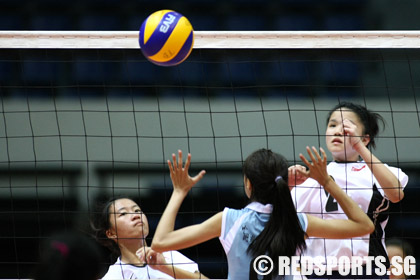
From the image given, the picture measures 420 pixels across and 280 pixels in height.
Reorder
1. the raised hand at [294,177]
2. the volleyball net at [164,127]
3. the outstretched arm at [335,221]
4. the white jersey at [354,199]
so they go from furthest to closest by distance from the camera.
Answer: the volleyball net at [164,127] → the white jersey at [354,199] → the raised hand at [294,177] → the outstretched arm at [335,221]

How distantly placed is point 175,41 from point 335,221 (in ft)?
4.12

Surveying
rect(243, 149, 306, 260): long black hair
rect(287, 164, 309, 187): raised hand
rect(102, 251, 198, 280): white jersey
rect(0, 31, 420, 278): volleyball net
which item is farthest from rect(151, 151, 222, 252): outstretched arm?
rect(0, 31, 420, 278): volleyball net

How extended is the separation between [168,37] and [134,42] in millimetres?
362

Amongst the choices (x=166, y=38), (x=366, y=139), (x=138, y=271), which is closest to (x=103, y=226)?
(x=138, y=271)

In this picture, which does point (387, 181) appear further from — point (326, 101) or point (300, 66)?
point (300, 66)

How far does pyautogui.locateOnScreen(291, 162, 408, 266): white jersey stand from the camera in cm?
362

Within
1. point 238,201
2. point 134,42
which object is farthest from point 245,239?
point 238,201

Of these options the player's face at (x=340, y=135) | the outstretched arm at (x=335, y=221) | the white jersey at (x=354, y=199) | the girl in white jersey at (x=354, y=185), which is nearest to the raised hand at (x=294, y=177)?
the girl in white jersey at (x=354, y=185)

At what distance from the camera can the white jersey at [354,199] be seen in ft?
11.9

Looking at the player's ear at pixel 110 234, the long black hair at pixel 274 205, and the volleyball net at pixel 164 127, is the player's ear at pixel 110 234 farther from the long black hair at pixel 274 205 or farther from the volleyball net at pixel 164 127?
the volleyball net at pixel 164 127

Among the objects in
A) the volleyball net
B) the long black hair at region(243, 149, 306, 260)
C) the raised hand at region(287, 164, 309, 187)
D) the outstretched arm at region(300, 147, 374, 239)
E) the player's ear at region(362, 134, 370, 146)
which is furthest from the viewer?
the volleyball net

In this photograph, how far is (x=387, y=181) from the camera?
3.62 meters

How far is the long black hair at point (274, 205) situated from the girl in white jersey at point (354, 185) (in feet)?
2.02

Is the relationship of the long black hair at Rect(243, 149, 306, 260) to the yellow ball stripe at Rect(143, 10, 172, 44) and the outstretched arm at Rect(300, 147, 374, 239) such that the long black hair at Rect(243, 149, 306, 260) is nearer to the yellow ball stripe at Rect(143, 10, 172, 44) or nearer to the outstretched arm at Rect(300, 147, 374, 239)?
the outstretched arm at Rect(300, 147, 374, 239)
